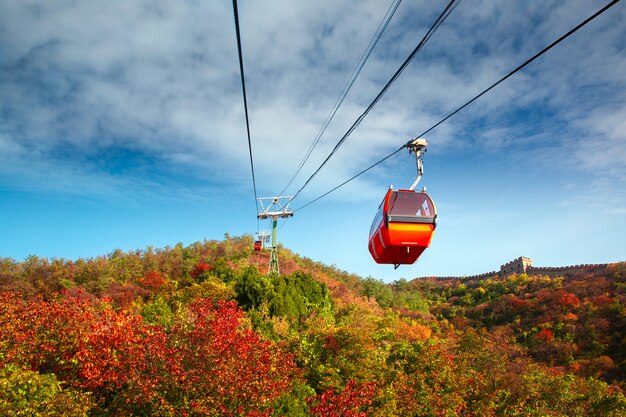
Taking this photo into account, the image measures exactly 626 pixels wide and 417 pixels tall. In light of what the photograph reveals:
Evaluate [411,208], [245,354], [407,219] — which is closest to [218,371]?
[245,354]

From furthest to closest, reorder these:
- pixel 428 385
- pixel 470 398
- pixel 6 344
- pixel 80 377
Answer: pixel 470 398 → pixel 428 385 → pixel 80 377 → pixel 6 344

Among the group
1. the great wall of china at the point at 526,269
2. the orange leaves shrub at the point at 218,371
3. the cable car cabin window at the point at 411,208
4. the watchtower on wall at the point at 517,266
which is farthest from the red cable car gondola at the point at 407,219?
the watchtower on wall at the point at 517,266

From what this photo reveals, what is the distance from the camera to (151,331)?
44.6ft

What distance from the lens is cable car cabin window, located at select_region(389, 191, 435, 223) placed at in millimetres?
9656

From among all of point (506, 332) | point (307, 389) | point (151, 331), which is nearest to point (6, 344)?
point (151, 331)

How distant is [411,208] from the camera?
9711mm

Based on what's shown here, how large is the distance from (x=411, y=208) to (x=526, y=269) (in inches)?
4012

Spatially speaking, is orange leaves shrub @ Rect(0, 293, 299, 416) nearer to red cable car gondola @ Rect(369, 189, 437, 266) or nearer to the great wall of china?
red cable car gondola @ Rect(369, 189, 437, 266)

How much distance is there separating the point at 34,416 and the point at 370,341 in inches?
625

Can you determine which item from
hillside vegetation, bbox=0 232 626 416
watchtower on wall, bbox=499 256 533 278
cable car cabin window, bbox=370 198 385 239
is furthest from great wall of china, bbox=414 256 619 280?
cable car cabin window, bbox=370 198 385 239

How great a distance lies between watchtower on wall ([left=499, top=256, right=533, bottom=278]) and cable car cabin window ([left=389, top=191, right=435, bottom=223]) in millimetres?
100079

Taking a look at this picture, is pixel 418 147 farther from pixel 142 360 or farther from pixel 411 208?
pixel 142 360

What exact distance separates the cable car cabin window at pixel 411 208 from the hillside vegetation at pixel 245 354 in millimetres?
7766

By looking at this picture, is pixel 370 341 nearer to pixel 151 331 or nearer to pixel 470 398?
pixel 470 398
